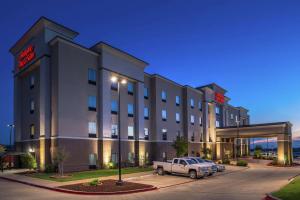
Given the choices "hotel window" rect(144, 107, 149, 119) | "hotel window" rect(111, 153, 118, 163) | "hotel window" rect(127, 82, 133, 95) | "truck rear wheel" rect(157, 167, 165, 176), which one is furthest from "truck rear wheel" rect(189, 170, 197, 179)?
"hotel window" rect(144, 107, 149, 119)

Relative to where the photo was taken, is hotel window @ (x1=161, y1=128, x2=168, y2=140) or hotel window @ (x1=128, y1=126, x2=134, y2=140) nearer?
hotel window @ (x1=128, y1=126, x2=134, y2=140)

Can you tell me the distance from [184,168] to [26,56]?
78.5 feet

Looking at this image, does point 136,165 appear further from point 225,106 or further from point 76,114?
point 225,106

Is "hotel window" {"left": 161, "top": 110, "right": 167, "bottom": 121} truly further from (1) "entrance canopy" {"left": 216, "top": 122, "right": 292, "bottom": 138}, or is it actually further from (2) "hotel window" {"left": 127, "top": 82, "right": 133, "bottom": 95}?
(1) "entrance canopy" {"left": 216, "top": 122, "right": 292, "bottom": 138}

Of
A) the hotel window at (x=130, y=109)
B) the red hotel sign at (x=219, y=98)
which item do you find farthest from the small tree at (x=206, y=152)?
the hotel window at (x=130, y=109)

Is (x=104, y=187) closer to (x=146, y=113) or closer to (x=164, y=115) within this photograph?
(x=146, y=113)

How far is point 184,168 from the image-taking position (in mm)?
30641

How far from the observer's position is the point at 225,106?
79250 millimetres

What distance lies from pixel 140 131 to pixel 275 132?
84.8 ft

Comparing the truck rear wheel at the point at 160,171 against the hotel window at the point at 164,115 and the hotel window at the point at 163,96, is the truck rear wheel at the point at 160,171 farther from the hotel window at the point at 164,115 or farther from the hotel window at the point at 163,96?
the hotel window at the point at 163,96

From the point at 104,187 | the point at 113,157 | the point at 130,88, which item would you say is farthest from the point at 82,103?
the point at 104,187

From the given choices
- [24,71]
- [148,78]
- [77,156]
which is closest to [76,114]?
[77,156]

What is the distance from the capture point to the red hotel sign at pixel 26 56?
39691mm

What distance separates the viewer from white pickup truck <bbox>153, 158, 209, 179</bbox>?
29797mm
